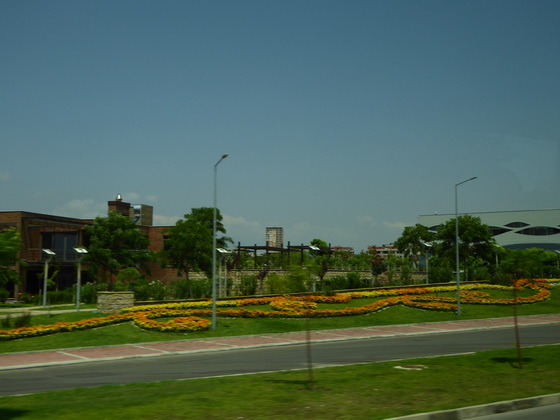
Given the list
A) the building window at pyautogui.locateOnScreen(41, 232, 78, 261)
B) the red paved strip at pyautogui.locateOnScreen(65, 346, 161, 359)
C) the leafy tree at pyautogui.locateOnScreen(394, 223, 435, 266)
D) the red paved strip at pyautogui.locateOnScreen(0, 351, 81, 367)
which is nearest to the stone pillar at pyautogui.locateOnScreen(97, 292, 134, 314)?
the red paved strip at pyautogui.locateOnScreen(65, 346, 161, 359)

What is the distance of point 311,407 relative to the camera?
1009 centimetres

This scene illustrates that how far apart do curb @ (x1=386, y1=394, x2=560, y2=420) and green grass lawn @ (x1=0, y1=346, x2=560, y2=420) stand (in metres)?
0.24

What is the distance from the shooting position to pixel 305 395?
438 inches

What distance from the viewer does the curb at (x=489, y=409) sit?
961 cm

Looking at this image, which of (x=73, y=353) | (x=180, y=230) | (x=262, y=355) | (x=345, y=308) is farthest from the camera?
(x=180, y=230)

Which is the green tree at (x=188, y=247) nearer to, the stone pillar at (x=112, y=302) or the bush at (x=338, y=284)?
the bush at (x=338, y=284)

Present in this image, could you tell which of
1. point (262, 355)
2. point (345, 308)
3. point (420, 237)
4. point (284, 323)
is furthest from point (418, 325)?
point (420, 237)

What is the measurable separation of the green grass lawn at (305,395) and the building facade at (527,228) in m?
106

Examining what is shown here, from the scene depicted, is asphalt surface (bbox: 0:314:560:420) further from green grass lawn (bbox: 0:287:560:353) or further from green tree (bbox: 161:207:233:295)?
green tree (bbox: 161:207:233:295)

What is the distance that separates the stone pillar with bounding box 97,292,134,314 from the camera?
3072 cm

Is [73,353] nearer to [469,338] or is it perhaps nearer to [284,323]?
[284,323]

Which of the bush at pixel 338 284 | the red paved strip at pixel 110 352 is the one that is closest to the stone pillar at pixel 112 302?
the red paved strip at pixel 110 352

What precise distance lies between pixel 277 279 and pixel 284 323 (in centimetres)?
1654

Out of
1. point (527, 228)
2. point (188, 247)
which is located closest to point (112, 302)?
point (188, 247)
